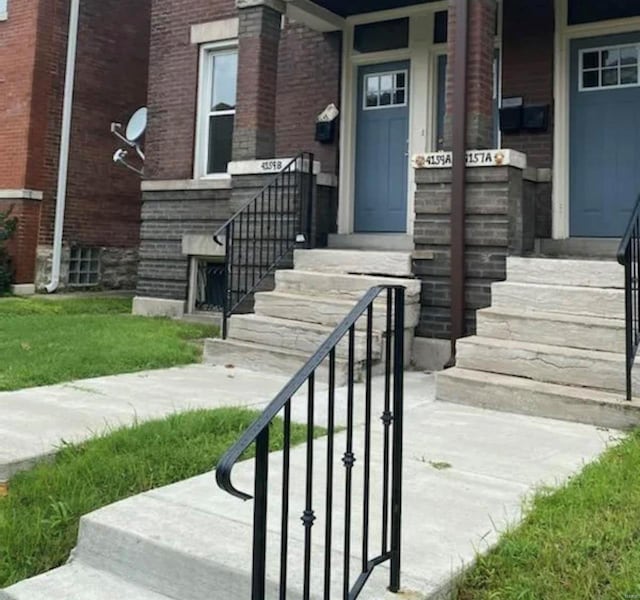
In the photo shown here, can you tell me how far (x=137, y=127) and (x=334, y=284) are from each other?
5947mm

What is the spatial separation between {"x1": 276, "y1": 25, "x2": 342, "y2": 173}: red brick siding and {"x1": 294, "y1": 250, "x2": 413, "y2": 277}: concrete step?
1675 mm

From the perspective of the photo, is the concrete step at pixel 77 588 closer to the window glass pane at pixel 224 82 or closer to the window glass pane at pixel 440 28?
the window glass pane at pixel 440 28

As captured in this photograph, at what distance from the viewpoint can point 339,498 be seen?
3.23 metres

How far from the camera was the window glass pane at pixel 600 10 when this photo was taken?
7.31 metres

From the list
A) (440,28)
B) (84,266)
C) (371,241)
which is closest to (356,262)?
(371,241)

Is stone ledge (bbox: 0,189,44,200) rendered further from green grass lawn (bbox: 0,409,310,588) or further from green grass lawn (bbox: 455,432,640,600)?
green grass lawn (bbox: 455,432,640,600)

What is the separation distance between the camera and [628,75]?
24.2 ft

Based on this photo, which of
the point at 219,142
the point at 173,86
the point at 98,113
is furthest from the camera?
the point at 98,113

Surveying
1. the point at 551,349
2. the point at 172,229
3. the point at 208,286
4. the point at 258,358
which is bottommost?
the point at 258,358

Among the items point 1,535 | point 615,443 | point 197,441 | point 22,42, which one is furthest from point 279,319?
point 22,42

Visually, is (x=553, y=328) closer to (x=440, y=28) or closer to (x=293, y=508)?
(x=293, y=508)

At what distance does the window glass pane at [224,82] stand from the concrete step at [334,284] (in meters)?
3.60

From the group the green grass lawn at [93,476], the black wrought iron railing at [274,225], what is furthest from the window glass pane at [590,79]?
the green grass lawn at [93,476]

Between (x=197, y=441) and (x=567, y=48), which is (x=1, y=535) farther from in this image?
(x=567, y=48)
